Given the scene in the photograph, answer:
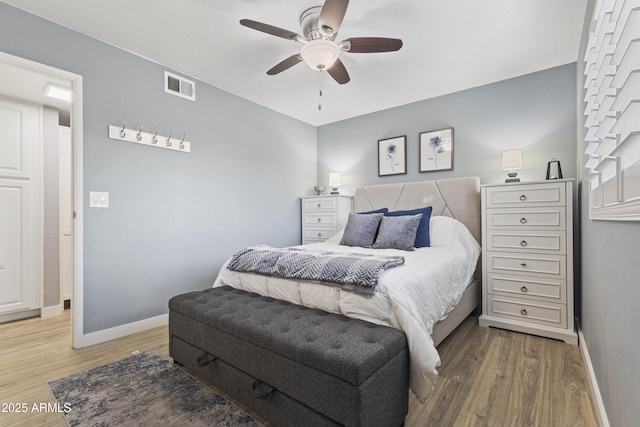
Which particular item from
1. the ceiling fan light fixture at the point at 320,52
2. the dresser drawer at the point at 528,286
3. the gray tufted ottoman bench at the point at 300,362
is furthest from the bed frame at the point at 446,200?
the ceiling fan light fixture at the point at 320,52

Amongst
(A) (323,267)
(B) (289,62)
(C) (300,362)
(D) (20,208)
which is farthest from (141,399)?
(D) (20,208)

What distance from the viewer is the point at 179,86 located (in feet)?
9.83

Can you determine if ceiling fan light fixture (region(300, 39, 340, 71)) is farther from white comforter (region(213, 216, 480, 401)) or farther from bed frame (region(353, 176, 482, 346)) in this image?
bed frame (region(353, 176, 482, 346))

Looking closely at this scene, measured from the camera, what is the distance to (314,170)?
4.79 meters

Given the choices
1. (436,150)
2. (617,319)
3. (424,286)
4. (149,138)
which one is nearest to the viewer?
(617,319)

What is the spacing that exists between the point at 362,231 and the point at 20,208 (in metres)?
3.56

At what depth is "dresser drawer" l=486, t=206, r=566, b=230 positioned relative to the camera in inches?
96.9

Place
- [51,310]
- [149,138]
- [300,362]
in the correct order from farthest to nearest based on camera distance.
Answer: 1. [51,310]
2. [149,138]
3. [300,362]

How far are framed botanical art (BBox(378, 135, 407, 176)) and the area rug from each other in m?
3.22

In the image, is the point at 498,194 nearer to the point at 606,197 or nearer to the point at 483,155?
the point at 483,155

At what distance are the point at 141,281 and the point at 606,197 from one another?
3.30 m

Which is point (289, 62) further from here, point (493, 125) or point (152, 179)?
point (493, 125)

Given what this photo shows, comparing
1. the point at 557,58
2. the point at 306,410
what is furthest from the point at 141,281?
the point at 557,58

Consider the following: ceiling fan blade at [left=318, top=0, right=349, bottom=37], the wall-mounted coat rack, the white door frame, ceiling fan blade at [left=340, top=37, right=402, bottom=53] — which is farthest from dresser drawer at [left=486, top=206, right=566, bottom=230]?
the white door frame
